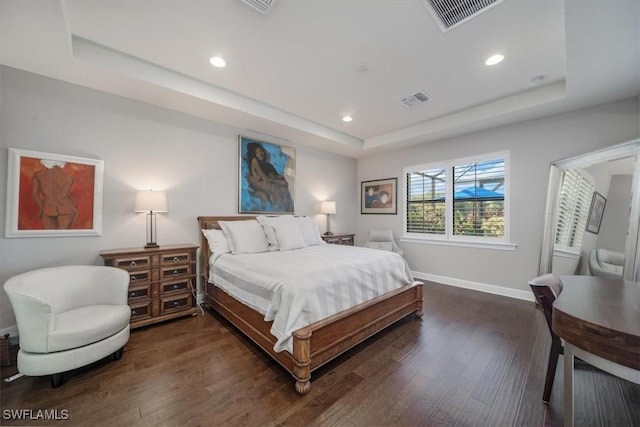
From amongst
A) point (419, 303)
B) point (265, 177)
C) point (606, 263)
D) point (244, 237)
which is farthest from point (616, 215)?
point (265, 177)

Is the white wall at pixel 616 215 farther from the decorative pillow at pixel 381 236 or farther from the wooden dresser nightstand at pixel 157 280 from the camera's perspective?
the wooden dresser nightstand at pixel 157 280

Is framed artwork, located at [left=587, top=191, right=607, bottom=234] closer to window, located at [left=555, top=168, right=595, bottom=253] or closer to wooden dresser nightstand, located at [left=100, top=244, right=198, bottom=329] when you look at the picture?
window, located at [left=555, top=168, right=595, bottom=253]

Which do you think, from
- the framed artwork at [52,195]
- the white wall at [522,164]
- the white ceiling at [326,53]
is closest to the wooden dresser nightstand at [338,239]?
the white wall at [522,164]

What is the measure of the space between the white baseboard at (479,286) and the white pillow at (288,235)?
8.82 ft

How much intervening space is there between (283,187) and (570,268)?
4.25 metres

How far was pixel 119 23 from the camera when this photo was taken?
206cm

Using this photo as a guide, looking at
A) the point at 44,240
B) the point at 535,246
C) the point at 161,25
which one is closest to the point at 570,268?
the point at 535,246

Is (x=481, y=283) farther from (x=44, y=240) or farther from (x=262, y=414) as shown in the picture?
(x=44, y=240)

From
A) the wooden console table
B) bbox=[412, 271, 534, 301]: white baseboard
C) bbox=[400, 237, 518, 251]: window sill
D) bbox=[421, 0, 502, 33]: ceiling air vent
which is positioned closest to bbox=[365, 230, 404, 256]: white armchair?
bbox=[400, 237, 518, 251]: window sill

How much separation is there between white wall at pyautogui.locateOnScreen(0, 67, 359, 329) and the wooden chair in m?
3.67

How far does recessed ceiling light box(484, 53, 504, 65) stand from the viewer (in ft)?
8.06

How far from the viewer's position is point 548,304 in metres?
1.54

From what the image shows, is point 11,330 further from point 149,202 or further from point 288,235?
point 288,235

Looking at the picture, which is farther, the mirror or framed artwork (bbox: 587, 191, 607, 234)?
framed artwork (bbox: 587, 191, 607, 234)
